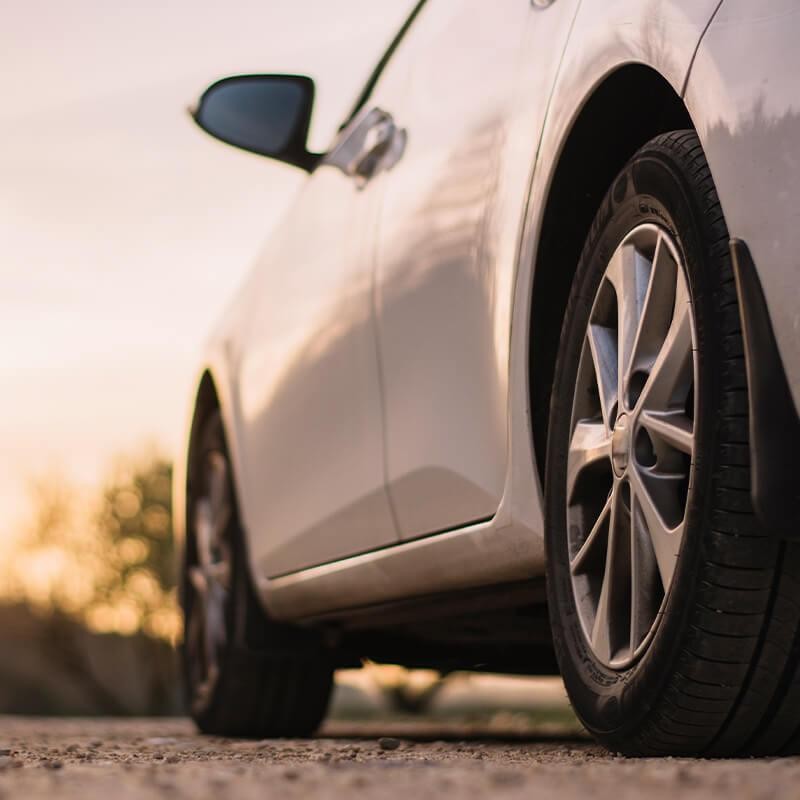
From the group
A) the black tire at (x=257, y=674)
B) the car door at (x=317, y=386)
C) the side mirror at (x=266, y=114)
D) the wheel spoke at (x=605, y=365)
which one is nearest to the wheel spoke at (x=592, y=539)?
the wheel spoke at (x=605, y=365)

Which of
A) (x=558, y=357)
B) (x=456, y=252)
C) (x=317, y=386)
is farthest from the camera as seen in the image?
(x=317, y=386)

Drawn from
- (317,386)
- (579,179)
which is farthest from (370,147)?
(579,179)

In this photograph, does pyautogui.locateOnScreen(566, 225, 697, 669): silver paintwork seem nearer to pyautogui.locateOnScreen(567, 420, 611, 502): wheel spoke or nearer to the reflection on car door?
pyautogui.locateOnScreen(567, 420, 611, 502): wheel spoke

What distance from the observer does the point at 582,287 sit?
2318mm

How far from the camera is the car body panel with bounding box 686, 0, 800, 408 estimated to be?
5.66 feet

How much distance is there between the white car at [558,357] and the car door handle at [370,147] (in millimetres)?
16

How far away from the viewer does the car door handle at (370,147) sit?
316 cm

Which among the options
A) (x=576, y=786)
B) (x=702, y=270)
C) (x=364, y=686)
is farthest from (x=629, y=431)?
(x=364, y=686)

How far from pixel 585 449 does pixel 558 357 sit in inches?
8.1

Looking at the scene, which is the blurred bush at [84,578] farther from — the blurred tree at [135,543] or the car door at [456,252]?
the car door at [456,252]

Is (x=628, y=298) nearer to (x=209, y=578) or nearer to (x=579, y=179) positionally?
(x=579, y=179)

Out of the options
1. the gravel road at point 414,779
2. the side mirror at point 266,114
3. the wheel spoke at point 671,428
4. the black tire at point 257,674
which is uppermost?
the side mirror at point 266,114

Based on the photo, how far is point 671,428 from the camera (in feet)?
6.57

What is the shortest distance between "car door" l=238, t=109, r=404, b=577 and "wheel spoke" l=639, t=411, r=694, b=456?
1.09 metres
